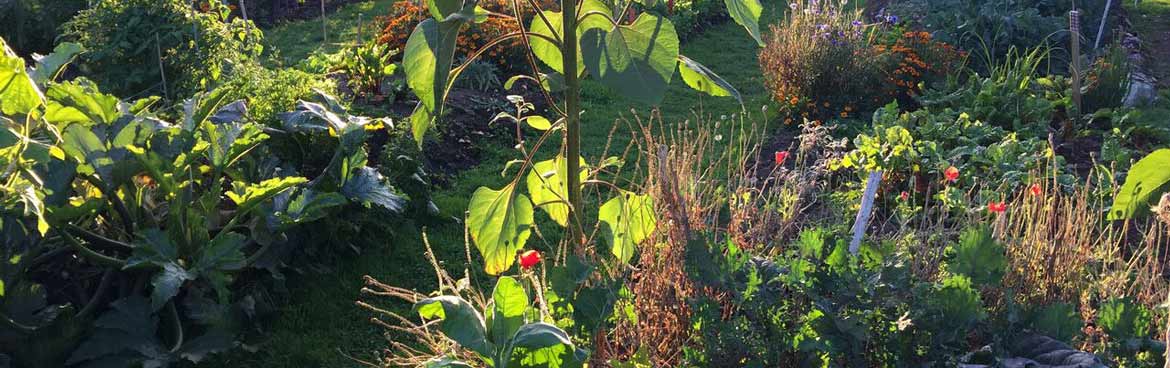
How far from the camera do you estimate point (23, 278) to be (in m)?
2.83

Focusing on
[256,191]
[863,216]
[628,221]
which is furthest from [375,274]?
[863,216]

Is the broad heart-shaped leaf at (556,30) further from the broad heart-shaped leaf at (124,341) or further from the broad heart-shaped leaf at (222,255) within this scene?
the broad heart-shaped leaf at (124,341)

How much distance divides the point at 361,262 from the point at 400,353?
736 millimetres

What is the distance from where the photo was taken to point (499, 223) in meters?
2.54

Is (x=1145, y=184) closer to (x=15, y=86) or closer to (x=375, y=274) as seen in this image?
(x=375, y=274)

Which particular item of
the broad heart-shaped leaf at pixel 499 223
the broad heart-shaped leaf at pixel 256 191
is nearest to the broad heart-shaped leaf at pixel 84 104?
the broad heart-shaped leaf at pixel 256 191

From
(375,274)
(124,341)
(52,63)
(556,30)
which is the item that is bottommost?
(375,274)

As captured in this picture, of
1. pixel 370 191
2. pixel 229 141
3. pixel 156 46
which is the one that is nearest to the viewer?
pixel 229 141

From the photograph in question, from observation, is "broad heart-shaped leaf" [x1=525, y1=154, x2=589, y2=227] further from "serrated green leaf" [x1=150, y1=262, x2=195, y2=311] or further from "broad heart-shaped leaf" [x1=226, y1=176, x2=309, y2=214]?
"serrated green leaf" [x1=150, y1=262, x2=195, y2=311]

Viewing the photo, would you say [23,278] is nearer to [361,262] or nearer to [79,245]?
[79,245]

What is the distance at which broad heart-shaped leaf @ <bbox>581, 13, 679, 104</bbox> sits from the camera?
2094 millimetres

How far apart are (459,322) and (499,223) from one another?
691mm

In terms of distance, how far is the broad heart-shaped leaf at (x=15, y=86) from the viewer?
90.0 inches

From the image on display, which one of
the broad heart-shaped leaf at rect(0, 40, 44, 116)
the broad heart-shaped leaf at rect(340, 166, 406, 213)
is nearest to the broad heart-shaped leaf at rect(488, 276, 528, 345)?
the broad heart-shaped leaf at rect(0, 40, 44, 116)
